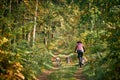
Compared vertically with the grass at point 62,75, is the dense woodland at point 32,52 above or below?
above

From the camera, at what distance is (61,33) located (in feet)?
236

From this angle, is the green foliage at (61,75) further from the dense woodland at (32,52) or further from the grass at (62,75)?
the dense woodland at (32,52)

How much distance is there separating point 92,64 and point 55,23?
83.5 ft

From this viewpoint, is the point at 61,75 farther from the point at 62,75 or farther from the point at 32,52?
the point at 32,52

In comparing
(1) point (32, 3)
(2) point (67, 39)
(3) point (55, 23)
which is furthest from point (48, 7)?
(2) point (67, 39)

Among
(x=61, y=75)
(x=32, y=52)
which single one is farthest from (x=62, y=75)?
(x=32, y=52)

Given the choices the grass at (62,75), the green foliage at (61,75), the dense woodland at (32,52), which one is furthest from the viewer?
the green foliage at (61,75)

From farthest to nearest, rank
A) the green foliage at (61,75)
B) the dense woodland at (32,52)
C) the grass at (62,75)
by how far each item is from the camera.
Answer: the green foliage at (61,75)
the grass at (62,75)
the dense woodland at (32,52)

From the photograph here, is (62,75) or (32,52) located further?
(32,52)

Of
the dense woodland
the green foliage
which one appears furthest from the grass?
the dense woodland

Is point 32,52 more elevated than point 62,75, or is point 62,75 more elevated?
point 32,52

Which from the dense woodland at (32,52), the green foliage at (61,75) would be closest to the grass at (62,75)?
the green foliage at (61,75)

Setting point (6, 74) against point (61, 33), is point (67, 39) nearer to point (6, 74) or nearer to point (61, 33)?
point (61, 33)

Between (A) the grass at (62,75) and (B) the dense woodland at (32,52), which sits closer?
(B) the dense woodland at (32,52)
